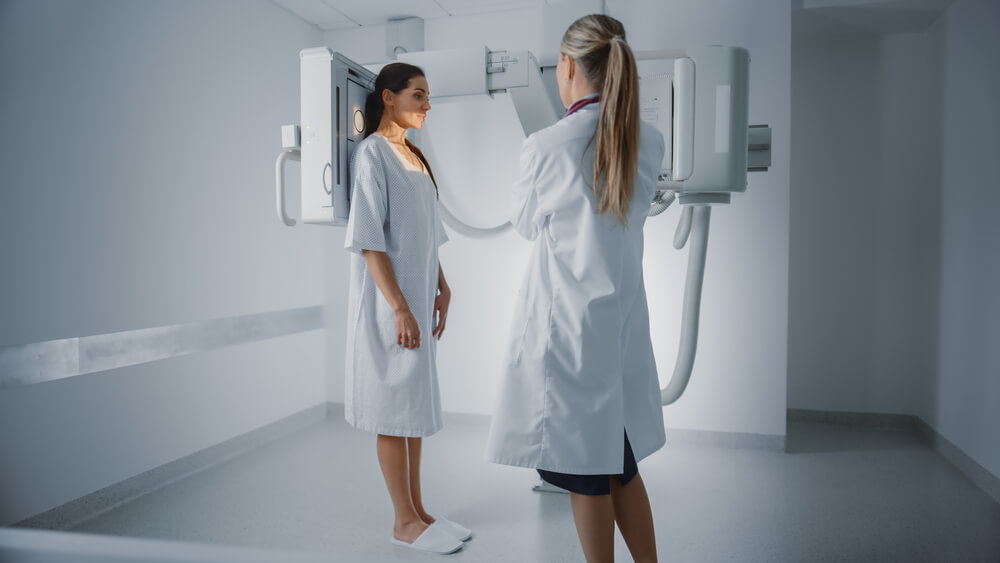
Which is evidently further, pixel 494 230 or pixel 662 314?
pixel 662 314

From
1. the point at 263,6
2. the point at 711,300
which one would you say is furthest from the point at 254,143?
the point at 711,300

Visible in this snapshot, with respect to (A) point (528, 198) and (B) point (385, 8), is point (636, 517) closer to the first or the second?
(A) point (528, 198)

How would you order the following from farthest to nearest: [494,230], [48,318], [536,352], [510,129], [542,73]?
1. [510,129]
2. [494,230]
3. [48,318]
4. [542,73]
5. [536,352]

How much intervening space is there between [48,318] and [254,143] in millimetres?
1222

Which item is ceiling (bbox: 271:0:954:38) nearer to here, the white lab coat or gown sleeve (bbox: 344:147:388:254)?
gown sleeve (bbox: 344:147:388:254)

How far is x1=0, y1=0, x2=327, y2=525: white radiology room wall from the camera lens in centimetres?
182

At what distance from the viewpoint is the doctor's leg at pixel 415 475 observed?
1861 millimetres

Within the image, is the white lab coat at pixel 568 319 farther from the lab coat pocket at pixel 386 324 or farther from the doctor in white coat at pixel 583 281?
the lab coat pocket at pixel 386 324

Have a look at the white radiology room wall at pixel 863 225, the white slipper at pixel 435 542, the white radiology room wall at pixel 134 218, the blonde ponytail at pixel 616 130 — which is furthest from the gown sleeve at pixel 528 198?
the white radiology room wall at pixel 863 225

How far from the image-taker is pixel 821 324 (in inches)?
128

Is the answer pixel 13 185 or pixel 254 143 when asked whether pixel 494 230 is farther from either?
pixel 13 185

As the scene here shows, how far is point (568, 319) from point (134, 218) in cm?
180

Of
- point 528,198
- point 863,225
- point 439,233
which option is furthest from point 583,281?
point 863,225

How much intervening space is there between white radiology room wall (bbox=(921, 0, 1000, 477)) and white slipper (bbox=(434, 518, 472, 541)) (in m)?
1.98
